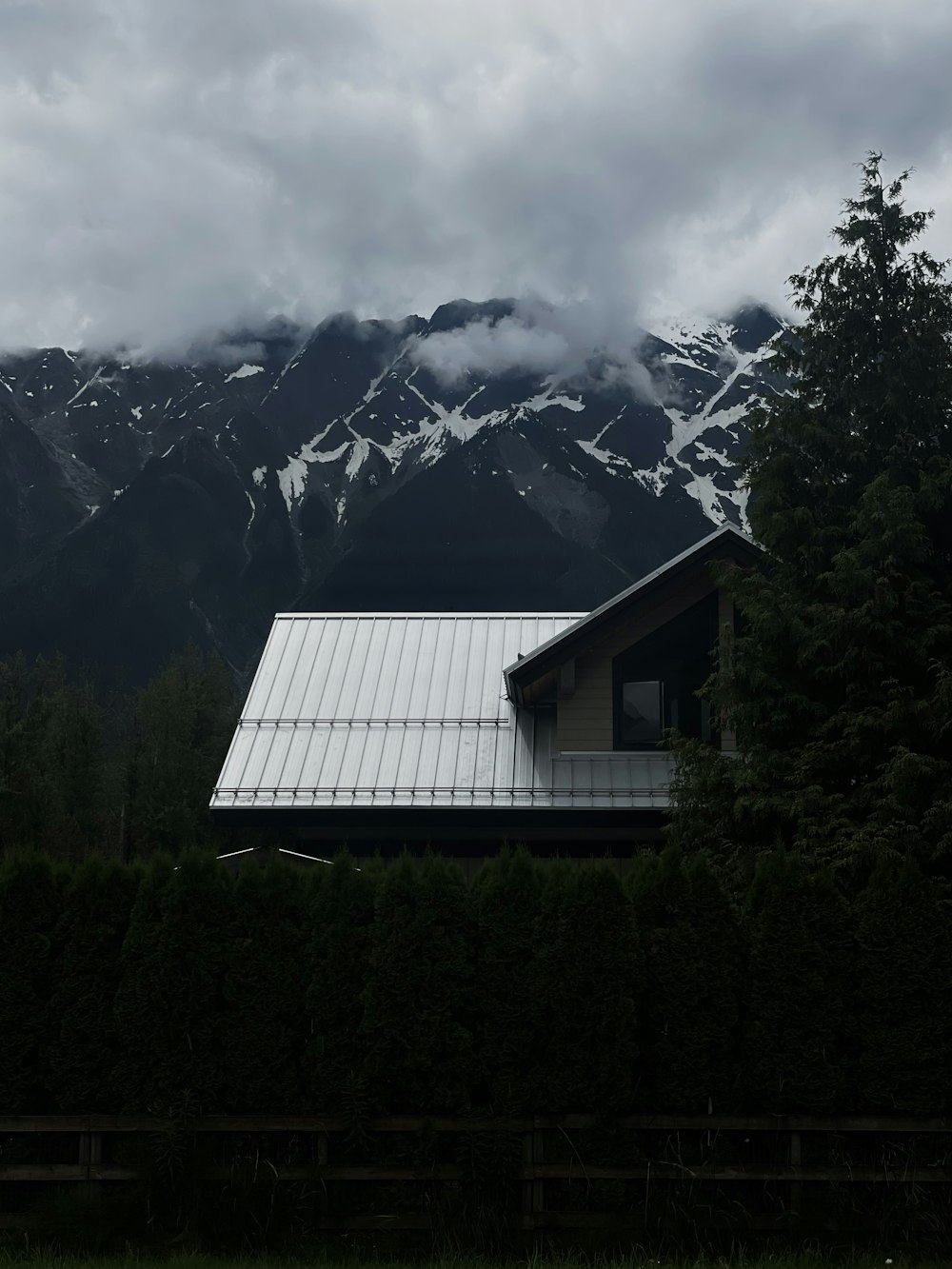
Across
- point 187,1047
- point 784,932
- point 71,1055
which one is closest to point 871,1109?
point 784,932

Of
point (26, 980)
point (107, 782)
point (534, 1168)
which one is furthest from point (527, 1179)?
point (107, 782)

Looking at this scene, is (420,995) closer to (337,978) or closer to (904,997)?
(337,978)

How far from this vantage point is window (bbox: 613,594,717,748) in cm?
1579

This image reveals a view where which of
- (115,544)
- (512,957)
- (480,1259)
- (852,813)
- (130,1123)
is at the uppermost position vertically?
(115,544)

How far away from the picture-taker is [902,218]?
468 inches

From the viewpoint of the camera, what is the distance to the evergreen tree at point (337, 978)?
7.94 metres

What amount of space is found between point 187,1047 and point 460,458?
171210 mm

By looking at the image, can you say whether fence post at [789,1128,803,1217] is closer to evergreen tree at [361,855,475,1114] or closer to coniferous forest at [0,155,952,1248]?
coniferous forest at [0,155,952,1248]

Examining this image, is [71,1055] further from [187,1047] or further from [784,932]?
[784,932]

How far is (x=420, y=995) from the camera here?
8.09 meters

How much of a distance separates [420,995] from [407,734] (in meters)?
8.32

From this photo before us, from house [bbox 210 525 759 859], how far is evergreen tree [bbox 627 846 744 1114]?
6.56 meters

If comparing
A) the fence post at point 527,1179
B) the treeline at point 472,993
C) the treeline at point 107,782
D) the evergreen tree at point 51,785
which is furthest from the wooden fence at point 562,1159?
the evergreen tree at point 51,785

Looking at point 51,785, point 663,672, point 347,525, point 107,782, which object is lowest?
point 51,785
